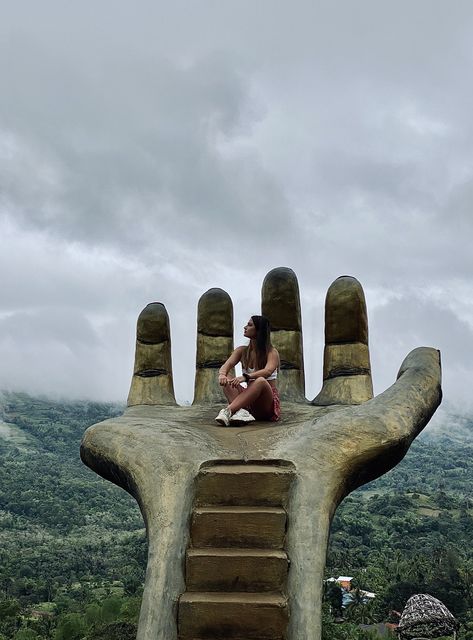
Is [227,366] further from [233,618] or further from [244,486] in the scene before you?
[233,618]

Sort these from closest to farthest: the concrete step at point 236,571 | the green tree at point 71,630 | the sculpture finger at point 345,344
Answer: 1. the concrete step at point 236,571
2. the sculpture finger at point 345,344
3. the green tree at point 71,630

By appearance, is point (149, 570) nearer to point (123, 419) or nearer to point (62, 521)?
point (123, 419)

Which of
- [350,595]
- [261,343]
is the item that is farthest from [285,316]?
[350,595]

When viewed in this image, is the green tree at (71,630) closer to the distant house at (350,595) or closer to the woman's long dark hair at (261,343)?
the distant house at (350,595)

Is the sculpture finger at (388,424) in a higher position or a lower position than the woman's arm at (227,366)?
lower

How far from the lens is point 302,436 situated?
6.65m

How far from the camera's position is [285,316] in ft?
35.1

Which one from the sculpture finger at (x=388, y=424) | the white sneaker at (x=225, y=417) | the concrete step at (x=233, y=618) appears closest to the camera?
the concrete step at (x=233, y=618)

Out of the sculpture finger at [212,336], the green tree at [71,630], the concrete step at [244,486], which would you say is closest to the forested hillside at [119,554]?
the green tree at [71,630]

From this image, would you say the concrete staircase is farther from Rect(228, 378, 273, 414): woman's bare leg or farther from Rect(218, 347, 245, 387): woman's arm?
Rect(218, 347, 245, 387): woman's arm

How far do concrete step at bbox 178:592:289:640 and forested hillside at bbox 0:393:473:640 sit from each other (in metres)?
26.5

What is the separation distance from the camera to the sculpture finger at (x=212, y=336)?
10.8 meters

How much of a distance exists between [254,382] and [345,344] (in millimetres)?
2484

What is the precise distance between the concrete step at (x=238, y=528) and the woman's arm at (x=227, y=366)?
2.30 meters
